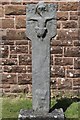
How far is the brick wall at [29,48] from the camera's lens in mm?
8056

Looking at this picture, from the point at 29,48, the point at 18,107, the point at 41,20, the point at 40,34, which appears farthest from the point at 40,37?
the point at 29,48

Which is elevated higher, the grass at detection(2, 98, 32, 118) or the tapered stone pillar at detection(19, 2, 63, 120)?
the tapered stone pillar at detection(19, 2, 63, 120)

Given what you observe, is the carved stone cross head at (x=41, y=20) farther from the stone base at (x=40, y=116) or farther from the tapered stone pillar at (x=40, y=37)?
Answer: the stone base at (x=40, y=116)

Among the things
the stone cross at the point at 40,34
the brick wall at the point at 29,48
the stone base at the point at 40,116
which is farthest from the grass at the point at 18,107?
the stone cross at the point at 40,34

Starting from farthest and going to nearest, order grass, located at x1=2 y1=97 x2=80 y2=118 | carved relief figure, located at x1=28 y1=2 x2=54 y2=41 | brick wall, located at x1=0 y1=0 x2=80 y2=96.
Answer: brick wall, located at x1=0 y1=0 x2=80 y2=96
grass, located at x1=2 y1=97 x2=80 y2=118
carved relief figure, located at x1=28 y1=2 x2=54 y2=41

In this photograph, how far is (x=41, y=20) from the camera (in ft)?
20.1

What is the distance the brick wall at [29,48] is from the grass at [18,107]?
378 millimetres

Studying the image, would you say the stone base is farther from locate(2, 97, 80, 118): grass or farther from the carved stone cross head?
the carved stone cross head

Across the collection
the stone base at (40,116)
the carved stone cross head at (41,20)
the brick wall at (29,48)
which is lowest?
the stone base at (40,116)

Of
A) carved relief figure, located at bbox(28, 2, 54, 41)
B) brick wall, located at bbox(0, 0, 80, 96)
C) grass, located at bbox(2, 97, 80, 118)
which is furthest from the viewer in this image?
brick wall, located at bbox(0, 0, 80, 96)

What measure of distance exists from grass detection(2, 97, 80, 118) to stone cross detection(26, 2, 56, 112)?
0.93m

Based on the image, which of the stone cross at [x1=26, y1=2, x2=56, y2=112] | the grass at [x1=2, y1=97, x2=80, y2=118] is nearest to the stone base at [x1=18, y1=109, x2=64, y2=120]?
the stone cross at [x1=26, y1=2, x2=56, y2=112]

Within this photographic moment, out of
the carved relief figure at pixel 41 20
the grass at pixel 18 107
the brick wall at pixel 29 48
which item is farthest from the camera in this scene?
the brick wall at pixel 29 48

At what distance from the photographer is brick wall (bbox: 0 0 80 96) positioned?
8.06m
